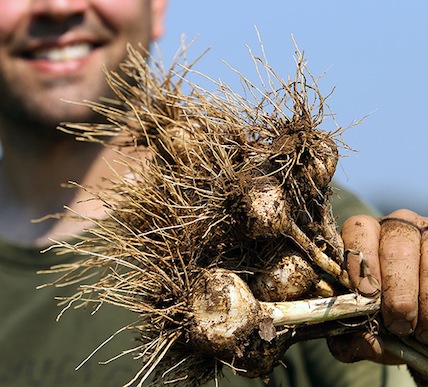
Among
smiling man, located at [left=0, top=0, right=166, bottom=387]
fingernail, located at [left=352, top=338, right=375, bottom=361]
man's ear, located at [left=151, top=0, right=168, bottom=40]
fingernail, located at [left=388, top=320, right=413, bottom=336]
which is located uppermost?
man's ear, located at [left=151, top=0, right=168, bottom=40]

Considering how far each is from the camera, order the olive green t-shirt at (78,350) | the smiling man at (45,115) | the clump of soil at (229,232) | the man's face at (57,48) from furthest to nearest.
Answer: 1. the man's face at (57,48)
2. the smiling man at (45,115)
3. the olive green t-shirt at (78,350)
4. the clump of soil at (229,232)

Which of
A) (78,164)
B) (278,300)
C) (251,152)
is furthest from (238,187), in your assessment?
(78,164)

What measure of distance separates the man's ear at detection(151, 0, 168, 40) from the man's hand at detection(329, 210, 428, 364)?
145 cm

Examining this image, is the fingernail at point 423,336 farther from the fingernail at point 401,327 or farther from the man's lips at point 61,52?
the man's lips at point 61,52

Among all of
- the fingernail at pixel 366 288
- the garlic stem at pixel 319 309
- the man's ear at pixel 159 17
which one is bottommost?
the garlic stem at pixel 319 309

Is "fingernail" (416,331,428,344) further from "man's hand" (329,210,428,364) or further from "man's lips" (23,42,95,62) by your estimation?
"man's lips" (23,42,95,62)

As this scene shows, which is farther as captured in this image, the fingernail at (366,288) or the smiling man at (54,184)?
the smiling man at (54,184)

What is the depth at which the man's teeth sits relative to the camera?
7.00ft

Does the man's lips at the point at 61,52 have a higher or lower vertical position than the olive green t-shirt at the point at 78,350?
higher

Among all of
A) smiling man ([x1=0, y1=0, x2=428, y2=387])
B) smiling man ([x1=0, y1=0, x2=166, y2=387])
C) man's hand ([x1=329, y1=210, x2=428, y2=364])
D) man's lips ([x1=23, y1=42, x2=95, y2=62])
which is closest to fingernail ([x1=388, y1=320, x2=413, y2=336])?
man's hand ([x1=329, y1=210, x2=428, y2=364])

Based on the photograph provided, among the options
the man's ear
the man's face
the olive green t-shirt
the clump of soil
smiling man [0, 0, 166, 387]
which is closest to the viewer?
the clump of soil

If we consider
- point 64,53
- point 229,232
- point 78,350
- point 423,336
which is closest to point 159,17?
point 64,53

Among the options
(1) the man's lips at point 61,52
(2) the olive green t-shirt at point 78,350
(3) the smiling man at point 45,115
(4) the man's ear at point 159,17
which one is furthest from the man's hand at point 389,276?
(4) the man's ear at point 159,17

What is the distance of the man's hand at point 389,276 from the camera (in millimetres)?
1226
